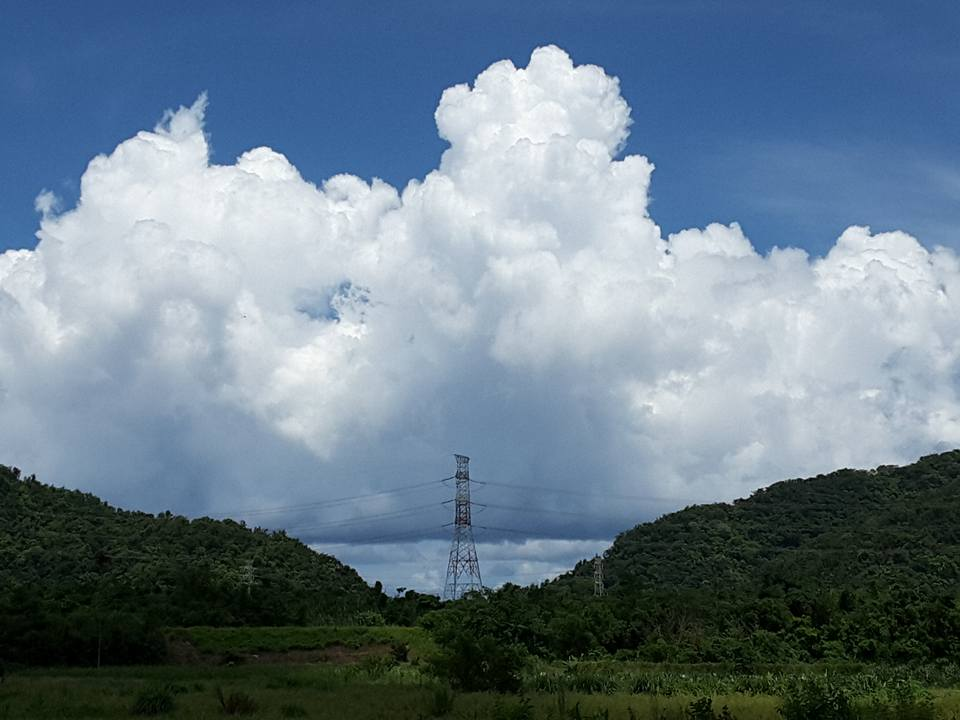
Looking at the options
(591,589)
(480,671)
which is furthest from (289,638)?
(591,589)

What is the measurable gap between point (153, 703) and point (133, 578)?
7033cm

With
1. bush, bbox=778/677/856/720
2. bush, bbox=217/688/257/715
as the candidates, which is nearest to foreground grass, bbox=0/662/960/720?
bush, bbox=217/688/257/715

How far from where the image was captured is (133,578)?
104500mm

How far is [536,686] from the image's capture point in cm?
5084

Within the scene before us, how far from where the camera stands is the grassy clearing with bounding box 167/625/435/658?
74.2m

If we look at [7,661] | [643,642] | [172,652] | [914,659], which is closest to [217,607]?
[172,652]

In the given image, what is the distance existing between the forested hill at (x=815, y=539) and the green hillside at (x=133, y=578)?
3379cm

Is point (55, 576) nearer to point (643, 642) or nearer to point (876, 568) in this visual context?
point (643, 642)

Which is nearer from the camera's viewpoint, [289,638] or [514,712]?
[514,712]

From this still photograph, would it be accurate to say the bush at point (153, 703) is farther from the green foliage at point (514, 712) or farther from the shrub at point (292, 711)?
the green foliage at point (514, 712)

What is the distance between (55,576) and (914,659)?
74.0m

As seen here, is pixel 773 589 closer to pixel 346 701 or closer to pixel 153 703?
pixel 346 701

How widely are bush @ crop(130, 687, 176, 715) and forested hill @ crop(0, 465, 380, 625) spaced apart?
3566 cm

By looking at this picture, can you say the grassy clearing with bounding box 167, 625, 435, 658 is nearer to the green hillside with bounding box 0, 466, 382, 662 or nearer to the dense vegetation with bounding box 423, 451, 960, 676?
the dense vegetation with bounding box 423, 451, 960, 676
